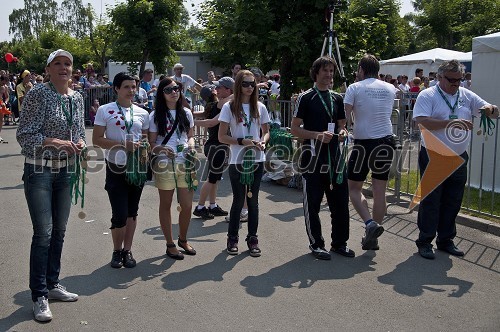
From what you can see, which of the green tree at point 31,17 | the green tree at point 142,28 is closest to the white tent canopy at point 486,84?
the green tree at point 142,28

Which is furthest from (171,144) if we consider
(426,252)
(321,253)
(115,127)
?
(426,252)

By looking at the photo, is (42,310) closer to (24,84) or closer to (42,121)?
(42,121)

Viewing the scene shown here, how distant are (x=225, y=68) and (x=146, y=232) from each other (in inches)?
1262

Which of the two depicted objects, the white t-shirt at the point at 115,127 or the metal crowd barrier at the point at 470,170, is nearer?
the white t-shirt at the point at 115,127

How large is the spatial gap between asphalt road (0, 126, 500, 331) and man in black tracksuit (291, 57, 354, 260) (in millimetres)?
321

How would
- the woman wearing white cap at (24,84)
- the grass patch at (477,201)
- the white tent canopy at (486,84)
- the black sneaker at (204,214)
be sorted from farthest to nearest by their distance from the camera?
the woman wearing white cap at (24,84) → the white tent canopy at (486,84) → the black sneaker at (204,214) → the grass patch at (477,201)

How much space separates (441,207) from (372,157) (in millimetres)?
983

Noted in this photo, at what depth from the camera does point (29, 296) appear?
5.04m

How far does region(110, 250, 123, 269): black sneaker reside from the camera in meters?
5.82

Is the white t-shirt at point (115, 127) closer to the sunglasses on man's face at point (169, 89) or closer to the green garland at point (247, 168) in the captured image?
the sunglasses on man's face at point (169, 89)

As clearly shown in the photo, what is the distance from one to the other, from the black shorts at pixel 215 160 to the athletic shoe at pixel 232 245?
5.20ft

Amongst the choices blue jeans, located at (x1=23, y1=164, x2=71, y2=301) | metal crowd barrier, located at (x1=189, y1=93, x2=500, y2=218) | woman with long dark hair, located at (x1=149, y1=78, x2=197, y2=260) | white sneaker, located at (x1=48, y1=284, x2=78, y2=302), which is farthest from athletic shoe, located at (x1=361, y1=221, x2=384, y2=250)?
blue jeans, located at (x1=23, y1=164, x2=71, y2=301)

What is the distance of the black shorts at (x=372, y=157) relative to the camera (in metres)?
6.26

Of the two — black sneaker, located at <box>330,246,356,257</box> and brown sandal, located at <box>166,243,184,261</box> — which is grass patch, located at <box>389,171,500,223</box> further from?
brown sandal, located at <box>166,243,184,261</box>
